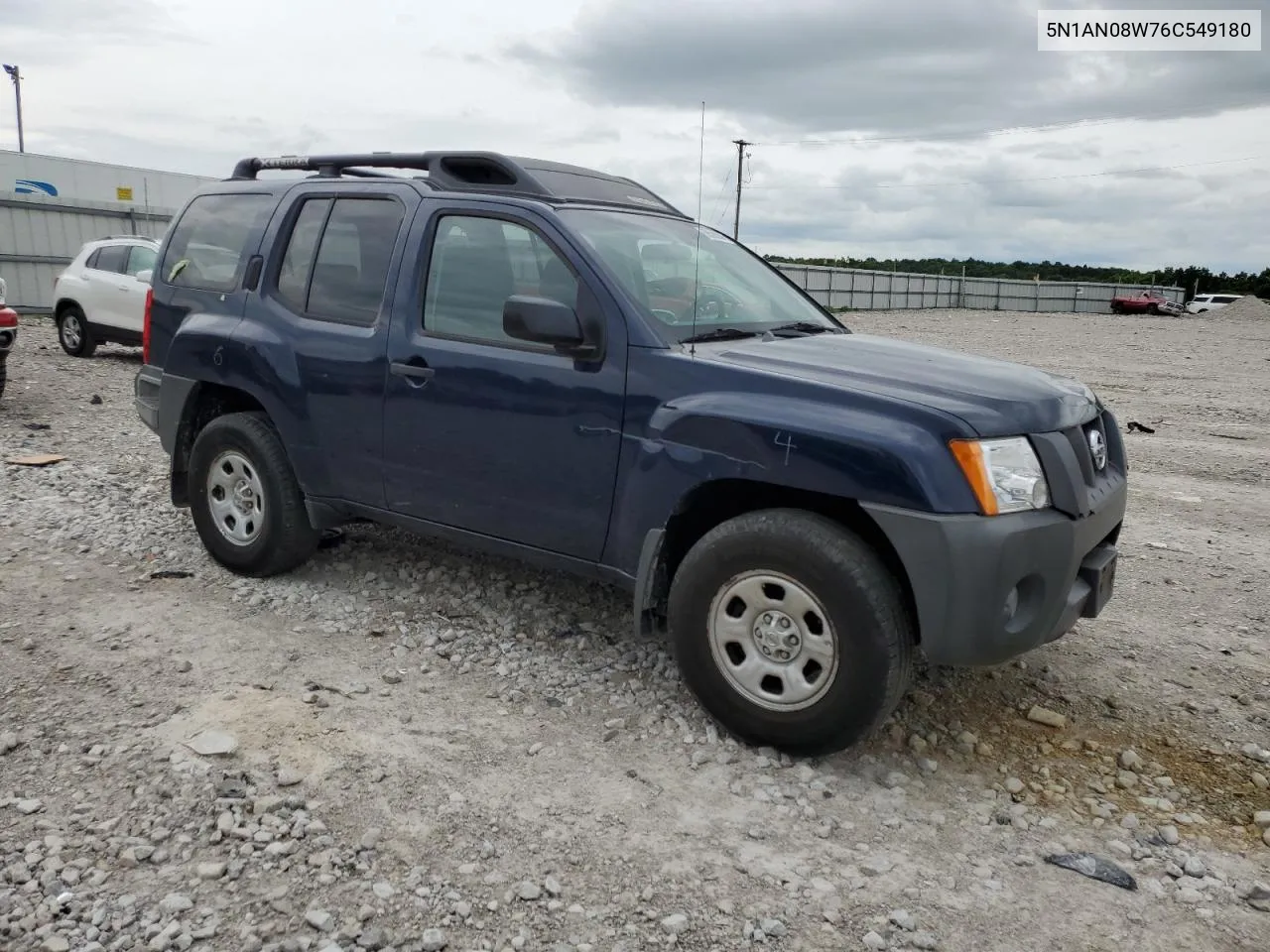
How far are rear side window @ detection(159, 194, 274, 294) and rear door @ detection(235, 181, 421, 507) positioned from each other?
0.65ft

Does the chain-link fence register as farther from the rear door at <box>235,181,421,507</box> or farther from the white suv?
the rear door at <box>235,181,421,507</box>

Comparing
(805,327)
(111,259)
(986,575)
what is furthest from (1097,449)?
(111,259)

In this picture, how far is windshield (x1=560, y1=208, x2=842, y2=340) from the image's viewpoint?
401cm

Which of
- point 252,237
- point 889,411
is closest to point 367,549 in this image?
point 252,237

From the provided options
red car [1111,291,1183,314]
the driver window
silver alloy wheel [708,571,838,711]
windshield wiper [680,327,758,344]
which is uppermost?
red car [1111,291,1183,314]

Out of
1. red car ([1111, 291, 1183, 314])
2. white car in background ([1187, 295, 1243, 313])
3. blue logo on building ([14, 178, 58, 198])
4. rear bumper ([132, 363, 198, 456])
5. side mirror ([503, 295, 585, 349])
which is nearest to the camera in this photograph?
side mirror ([503, 295, 585, 349])

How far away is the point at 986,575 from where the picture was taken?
3207 millimetres

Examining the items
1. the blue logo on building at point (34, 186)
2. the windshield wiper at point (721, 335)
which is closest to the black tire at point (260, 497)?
the windshield wiper at point (721, 335)

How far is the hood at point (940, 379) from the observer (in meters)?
3.38

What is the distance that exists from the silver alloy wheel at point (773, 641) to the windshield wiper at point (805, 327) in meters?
1.25

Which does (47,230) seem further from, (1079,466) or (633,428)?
(1079,466)

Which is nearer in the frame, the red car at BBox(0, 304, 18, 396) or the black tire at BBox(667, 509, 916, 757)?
the black tire at BBox(667, 509, 916, 757)

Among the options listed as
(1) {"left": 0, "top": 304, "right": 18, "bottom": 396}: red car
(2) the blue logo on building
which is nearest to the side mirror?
(1) {"left": 0, "top": 304, "right": 18, "bottom": 396}: red car

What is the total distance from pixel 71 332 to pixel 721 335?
41.3 ft
